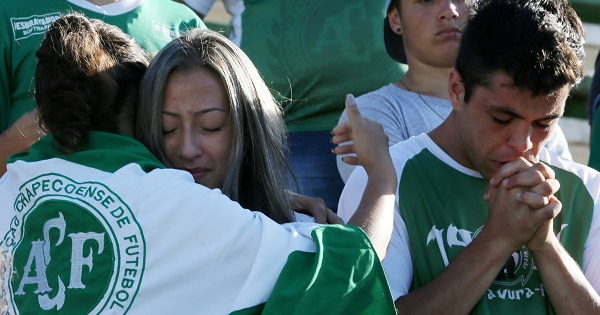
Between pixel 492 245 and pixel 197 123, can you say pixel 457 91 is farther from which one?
pixel 197 123

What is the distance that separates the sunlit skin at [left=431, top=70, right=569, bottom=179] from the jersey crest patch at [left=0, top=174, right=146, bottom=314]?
3.50 feet

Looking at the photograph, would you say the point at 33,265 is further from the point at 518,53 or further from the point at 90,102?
the point at 518,53

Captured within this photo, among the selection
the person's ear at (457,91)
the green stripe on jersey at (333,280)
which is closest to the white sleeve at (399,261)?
the green stripe on jersey at (333,280)

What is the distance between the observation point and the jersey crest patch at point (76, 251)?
262 cm

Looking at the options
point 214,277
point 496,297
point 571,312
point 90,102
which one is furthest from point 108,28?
point 571,312

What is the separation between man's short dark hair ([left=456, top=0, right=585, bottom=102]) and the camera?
Result: 311 centimetres

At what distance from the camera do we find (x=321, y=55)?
450cm

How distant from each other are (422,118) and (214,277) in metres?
1.62

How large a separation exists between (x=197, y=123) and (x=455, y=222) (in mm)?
773

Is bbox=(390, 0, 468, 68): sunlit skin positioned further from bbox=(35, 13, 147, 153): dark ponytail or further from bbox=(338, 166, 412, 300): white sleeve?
bbox=(35, 13, 147, 153): dark ponytail

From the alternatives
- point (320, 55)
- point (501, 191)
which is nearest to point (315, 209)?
point (501, 191)

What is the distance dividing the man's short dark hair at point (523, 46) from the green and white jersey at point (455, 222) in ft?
0.81

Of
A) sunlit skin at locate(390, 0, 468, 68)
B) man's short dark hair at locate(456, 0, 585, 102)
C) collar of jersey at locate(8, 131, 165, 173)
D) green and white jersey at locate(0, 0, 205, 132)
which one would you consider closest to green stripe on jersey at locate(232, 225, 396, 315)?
collar of jersey at locate(8, 131, 165, 173)

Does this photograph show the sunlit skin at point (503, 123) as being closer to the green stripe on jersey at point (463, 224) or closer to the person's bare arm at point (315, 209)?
the green stripe on jersey at point (463, 224)
